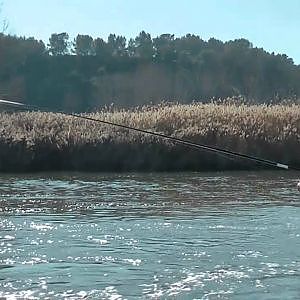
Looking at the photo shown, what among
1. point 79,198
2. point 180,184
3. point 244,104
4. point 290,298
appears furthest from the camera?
point 244,104

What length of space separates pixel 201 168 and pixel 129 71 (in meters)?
34.9

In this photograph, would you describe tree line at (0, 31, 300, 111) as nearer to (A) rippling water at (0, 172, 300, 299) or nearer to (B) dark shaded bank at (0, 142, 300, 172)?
(B) dark shaded bank at (0, 142, 300, 172)

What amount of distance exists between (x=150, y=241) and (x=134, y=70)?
42.5 meters

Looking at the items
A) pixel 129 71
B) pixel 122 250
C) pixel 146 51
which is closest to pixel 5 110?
pixel 122 250

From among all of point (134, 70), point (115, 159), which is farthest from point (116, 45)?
point (115, 159)

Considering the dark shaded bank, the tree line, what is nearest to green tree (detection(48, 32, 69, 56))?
the tree line

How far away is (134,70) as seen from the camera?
162 ft

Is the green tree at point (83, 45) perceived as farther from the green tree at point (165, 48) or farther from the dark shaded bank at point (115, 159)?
the dark shaded bank at point (115, 159)

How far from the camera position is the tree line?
4228cm

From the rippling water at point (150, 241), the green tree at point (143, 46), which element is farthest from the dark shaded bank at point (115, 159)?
the green tree at point (143, 46)

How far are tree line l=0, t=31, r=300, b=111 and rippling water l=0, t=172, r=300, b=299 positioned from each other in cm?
2618

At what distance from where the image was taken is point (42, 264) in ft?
21.2

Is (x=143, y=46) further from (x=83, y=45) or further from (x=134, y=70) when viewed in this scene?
(x=134, y=70)

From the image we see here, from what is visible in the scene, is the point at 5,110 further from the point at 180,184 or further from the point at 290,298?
the point at 290,298
